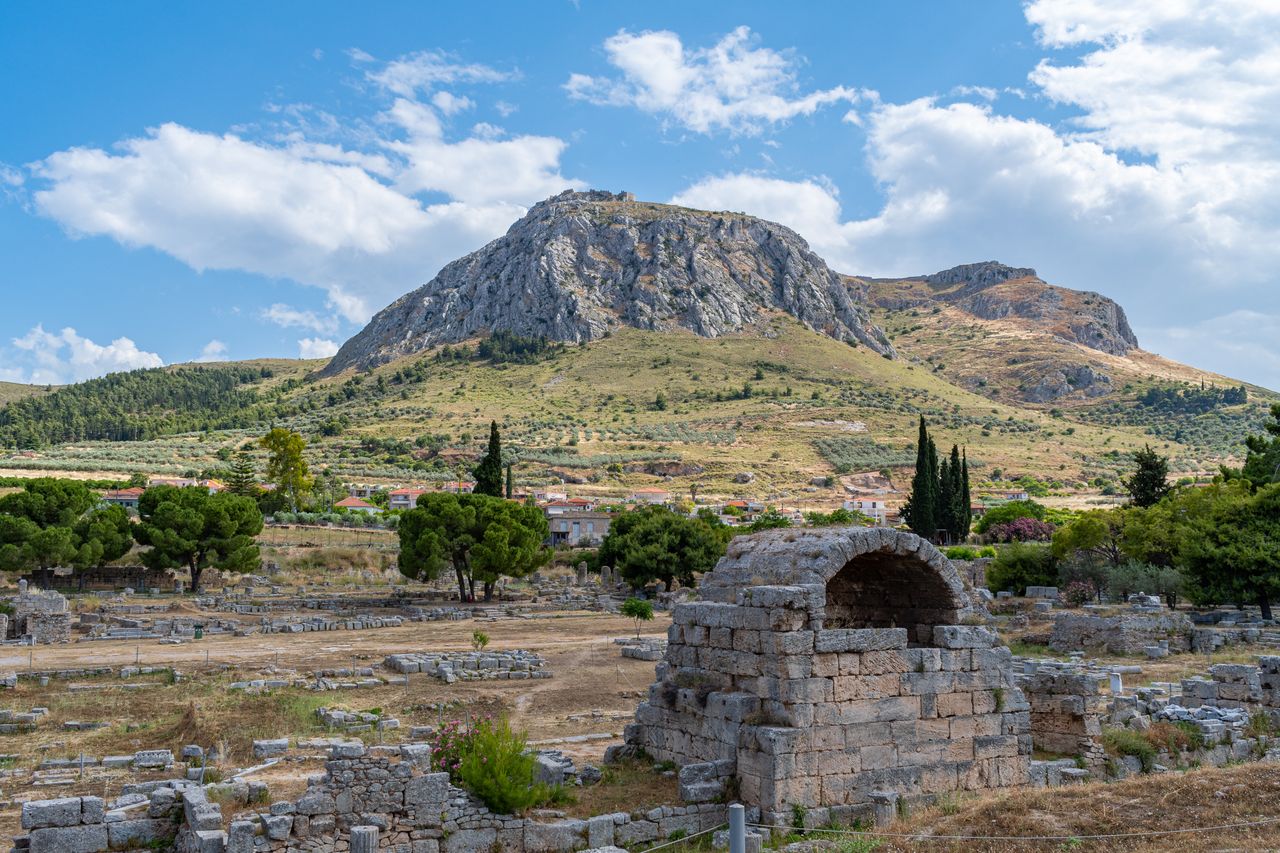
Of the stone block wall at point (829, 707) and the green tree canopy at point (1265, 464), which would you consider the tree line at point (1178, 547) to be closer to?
the green tree canopy at point (1265, 464)

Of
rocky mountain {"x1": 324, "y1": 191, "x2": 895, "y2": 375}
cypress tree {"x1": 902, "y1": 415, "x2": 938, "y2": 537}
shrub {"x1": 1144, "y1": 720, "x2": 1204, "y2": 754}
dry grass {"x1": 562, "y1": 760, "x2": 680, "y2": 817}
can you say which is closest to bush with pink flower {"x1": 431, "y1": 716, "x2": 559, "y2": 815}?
dry grass {"x1": 562, "y1": 760, "x2": 680, "y2": 817}

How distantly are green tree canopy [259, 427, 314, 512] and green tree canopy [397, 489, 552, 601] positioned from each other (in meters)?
31.9

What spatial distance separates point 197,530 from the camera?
4644 cm

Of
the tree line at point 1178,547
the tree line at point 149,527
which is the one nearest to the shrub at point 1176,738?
the tree line at point 1178,547

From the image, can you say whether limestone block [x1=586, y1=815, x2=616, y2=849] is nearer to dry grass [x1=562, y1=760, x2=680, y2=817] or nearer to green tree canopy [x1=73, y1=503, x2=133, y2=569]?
dry grass [x1=562, y1=760, x2=680, y2=817]

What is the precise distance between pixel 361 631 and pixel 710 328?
12449cm

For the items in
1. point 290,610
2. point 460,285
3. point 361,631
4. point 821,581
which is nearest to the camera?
point 821,581

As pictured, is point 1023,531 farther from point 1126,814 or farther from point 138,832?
point 138,832

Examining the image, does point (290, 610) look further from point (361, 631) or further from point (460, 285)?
point (460, 285)

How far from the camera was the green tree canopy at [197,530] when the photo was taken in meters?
46.1

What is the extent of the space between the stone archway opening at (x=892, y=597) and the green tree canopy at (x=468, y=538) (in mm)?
31188

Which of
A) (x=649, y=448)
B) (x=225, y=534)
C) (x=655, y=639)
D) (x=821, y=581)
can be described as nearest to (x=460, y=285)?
(x=649, y=448)

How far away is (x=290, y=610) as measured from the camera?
143 ft

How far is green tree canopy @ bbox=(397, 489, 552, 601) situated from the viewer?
44469mm
